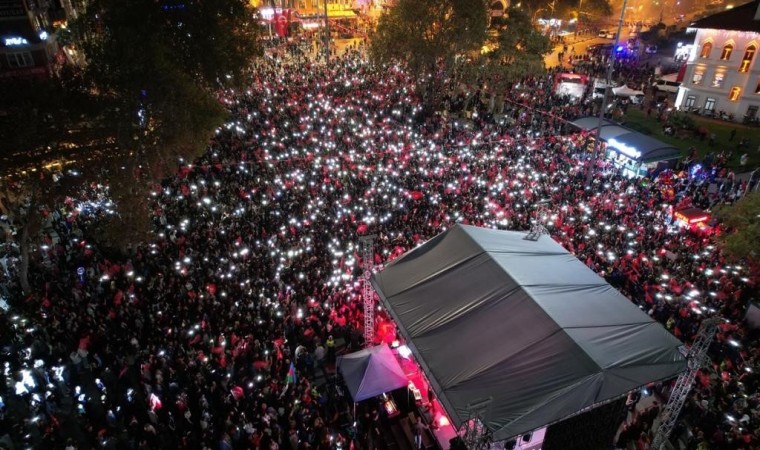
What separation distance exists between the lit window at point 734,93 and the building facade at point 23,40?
44724mm

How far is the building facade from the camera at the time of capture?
78.6 feet

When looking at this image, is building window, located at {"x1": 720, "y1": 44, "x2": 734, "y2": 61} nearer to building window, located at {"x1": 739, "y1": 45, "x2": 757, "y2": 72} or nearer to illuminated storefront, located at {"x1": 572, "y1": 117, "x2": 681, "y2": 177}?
building window, located at {"x1": 739, "y1": 45, "x2": 757, "y2": 72}

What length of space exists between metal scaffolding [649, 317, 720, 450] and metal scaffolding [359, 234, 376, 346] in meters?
6.94

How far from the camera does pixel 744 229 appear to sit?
1404 centimetres

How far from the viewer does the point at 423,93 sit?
114 ft

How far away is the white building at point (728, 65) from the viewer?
99.8ft

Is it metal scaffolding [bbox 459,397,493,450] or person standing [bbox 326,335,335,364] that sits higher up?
metal scaffolding [bbox 459,397,493,450]

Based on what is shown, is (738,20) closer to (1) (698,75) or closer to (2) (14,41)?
(1) (698,75)

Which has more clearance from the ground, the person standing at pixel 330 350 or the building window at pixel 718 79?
the building window at pixel 718 79

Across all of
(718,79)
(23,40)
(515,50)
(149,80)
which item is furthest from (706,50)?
(23,40)

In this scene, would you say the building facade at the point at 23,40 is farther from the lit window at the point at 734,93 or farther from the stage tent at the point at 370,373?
the lit window at the point at 734,93

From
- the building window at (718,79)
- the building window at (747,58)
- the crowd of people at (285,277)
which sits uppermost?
the building window at (747,58)

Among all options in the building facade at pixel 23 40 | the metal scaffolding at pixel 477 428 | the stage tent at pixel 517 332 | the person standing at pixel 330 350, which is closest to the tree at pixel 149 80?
the person standing at pixel 330 350

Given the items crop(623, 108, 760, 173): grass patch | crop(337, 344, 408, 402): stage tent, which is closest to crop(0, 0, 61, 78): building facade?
crop(337, 344, 408, 402): stage tent
